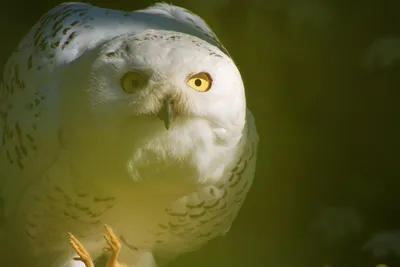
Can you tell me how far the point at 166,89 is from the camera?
140 cm

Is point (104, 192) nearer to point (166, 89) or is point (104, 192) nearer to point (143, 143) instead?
point (143, 143)

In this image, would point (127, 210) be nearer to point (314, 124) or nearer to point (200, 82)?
point (200, 82)

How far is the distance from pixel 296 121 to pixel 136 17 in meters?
0.67

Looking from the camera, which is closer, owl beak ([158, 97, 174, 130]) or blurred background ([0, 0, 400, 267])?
owl beak ([158, 97, 174, 130])

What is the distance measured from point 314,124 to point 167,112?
920mm

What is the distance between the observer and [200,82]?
1451 millimetres

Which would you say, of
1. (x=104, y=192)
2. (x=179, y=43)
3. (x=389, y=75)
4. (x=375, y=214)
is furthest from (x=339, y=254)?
(x=179, y=43)

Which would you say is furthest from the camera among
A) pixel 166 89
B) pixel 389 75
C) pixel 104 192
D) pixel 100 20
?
pixel 389 75

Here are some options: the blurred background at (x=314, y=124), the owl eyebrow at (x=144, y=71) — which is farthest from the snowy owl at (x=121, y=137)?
the blurred background at (x=314, y=124)

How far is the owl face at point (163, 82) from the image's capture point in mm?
1408

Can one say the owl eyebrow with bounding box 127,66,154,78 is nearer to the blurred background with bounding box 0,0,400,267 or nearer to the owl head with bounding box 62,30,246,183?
the owl head with bounding box 62,30,246,183

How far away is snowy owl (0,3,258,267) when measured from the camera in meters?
1.44

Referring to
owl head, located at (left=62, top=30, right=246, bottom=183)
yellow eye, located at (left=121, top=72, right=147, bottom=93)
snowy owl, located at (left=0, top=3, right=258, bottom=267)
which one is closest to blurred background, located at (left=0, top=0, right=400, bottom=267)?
snowy owl, located at (left=0, top=3, right=258, bottom=267)

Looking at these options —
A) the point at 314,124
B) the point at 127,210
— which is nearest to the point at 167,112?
the point at 127,210
